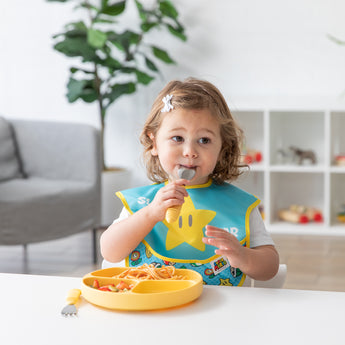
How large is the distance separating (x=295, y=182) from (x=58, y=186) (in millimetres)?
1706

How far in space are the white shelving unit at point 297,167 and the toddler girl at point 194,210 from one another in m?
2.31

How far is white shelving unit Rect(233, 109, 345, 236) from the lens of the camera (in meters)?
3.59

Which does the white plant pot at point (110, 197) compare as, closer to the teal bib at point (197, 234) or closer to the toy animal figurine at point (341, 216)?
the toy animal figurine at point (341, 216)

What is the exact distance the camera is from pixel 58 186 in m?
2.90

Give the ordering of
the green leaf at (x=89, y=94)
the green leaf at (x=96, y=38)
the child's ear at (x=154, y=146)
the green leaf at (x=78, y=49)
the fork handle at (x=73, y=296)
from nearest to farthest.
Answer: the fork handle at (x=73, y=296) → the child's ear at (x=154, y=146) → the green leaf at (x=96, y=38) → the green leaf at (x=78, y=49) → the green leaf at (x=89, y=94)

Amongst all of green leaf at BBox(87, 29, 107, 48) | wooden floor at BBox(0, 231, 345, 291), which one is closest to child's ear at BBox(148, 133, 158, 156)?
wooden floor at BBox(0, 231, 345, 291)

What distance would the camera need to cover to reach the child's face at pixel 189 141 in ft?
3.90

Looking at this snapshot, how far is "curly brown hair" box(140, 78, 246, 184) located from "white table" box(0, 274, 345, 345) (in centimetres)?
40

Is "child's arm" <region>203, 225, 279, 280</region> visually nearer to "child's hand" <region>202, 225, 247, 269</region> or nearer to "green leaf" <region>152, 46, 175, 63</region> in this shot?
"child's hand" <region>202, 225, 247, 269</region>

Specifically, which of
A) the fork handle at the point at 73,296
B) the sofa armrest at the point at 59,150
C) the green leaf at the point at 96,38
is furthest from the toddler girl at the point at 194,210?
the green leaf at the point at 96,38

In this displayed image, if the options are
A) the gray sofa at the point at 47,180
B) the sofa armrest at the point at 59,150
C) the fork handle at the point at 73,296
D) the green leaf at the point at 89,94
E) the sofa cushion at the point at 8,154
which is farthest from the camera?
the green leaf at the point at 89,94

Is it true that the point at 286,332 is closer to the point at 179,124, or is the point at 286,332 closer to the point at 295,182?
the point at 179,124

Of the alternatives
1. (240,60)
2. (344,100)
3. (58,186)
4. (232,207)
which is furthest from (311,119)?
(232,207)

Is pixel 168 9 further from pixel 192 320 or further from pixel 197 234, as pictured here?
pixel 192 320
